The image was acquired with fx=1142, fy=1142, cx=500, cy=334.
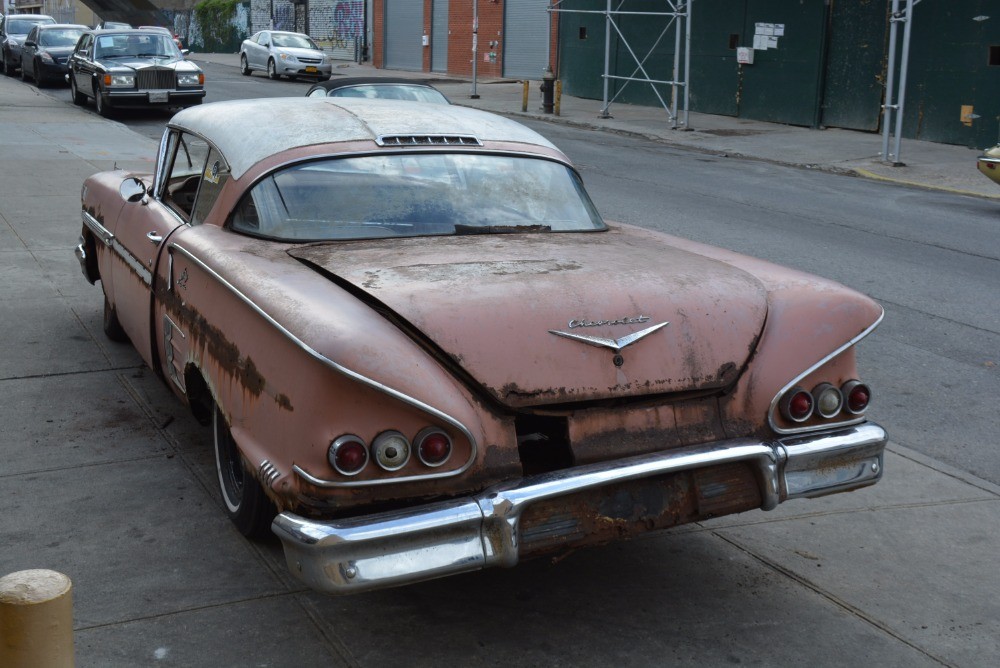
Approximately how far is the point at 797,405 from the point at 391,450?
Result: 1.43 m

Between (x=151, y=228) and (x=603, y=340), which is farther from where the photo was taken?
(x=151, y=228)

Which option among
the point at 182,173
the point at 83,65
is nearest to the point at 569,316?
the point at 182,173

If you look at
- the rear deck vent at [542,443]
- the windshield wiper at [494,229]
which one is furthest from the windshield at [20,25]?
the rear deck vent at [542,443]

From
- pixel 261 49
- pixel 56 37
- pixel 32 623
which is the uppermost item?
pixel 56 37

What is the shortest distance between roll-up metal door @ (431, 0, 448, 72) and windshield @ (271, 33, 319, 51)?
5799 millimetres

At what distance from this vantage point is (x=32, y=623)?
8.09 ft

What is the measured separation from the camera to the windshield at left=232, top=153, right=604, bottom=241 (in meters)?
4.64

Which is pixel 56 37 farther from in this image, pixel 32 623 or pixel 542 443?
pixel 32 623

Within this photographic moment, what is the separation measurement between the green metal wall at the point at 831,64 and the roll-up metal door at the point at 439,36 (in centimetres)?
1216

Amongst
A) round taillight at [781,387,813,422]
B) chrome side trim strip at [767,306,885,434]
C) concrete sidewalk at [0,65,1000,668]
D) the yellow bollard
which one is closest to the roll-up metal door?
concrete sidewalk at [0,65,1000,668]

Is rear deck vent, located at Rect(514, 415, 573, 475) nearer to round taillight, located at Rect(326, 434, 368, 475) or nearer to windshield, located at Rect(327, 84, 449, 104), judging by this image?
round taillight, located at Rect(326, 434, 368, 475)

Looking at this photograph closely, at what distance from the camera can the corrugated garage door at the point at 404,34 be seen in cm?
4289

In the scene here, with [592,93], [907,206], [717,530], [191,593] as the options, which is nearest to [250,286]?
[191,593]

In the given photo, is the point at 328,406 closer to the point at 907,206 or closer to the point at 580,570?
the point at 580,570
